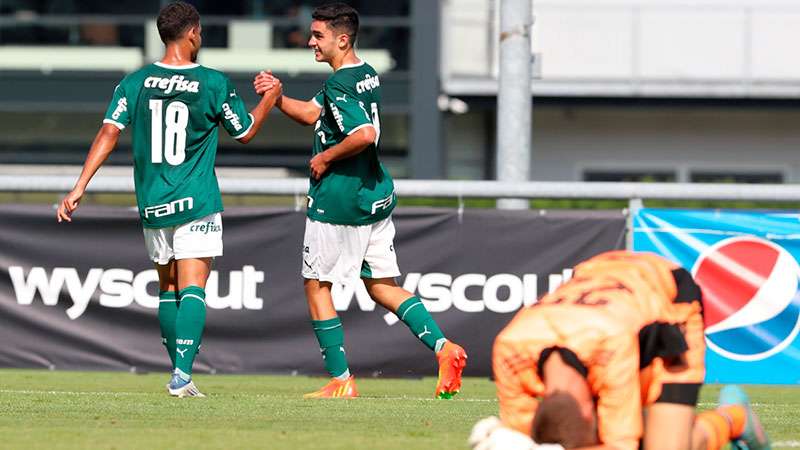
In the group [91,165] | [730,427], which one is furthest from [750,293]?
[730,427]

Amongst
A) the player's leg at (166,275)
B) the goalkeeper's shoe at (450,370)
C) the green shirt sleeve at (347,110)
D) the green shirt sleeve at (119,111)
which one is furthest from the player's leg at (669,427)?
the green shirt sleeve at (119,111)

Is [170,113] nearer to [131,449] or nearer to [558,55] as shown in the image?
[131,449]

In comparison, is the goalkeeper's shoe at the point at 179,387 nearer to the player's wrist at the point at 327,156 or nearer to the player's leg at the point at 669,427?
the player's wrist at the point at 327,156

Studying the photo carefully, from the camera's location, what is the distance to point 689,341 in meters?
5.20

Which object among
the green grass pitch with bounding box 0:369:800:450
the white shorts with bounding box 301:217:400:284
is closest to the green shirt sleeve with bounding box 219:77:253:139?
the white shorts with bounding box 301:217:400:284

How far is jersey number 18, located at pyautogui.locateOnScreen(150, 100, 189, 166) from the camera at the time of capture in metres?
7.95

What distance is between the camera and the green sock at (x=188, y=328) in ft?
25.7

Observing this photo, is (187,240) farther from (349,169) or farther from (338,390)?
(338,390)

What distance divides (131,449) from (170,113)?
267 cm

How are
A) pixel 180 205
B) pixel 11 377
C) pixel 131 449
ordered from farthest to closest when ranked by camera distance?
1. pixel 11 377
2. pixel 180 205
3. pixel 131 449

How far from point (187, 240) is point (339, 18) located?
148 cm

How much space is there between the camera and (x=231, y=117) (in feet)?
26.5

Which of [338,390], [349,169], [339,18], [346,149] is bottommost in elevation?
[338,390]

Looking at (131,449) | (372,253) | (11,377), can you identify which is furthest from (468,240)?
(131,449)
